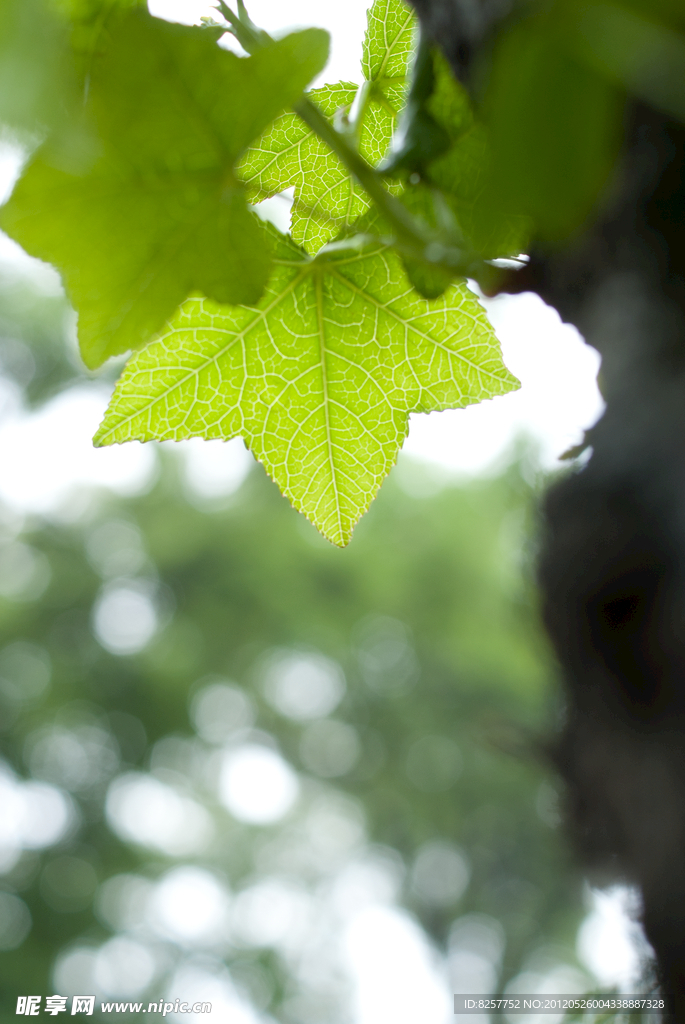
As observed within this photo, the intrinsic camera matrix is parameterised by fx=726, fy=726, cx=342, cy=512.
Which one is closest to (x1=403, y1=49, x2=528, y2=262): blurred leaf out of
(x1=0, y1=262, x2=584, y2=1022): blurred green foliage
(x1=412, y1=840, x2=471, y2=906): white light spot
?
(x1=0, y1=262, x2=584, y2=1022): blurred green foliage

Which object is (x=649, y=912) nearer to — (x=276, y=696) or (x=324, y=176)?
(x=324, y=176)

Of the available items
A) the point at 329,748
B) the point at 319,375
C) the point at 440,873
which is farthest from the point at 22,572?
the point at 319,375

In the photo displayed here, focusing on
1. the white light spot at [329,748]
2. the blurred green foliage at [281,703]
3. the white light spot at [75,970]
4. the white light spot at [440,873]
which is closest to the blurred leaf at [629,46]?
the blurred green foliage at [281,703]

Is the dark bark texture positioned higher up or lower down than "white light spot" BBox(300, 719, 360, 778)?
higher up

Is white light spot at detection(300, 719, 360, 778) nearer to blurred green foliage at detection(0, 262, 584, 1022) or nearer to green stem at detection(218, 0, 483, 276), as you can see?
blurred green foliage at detection(0, 262, 584, 1022)

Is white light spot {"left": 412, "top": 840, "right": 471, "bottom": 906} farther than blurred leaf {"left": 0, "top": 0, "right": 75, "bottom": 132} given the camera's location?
Yes
